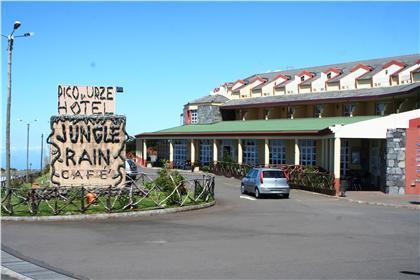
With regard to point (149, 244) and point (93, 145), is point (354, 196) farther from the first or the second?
point (149, 244)

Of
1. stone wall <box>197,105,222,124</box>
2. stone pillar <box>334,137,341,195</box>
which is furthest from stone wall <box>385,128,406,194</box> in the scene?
stone wall <box>197,105,222,124</box>

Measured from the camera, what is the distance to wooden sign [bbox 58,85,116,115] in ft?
74.7

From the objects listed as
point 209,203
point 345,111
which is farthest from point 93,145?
point 345,111

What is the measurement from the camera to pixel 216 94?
54.8m

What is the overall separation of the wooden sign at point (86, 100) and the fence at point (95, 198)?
138 inches

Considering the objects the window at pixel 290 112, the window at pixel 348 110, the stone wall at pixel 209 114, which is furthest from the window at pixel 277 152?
the stone wall at pixel 209 114

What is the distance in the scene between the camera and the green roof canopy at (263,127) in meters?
36.6

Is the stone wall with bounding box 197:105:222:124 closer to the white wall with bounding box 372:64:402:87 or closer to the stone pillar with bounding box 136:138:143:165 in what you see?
the stone pillar with bounding box 136:138:143:165

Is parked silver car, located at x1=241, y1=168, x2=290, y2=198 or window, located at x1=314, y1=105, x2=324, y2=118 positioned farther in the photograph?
window, located at x1=314, y1=105, x2=324, y2=118

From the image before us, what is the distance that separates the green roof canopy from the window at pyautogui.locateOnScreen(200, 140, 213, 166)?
1.43 meters

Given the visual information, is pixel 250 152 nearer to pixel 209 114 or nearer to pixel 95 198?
pixel 209 114

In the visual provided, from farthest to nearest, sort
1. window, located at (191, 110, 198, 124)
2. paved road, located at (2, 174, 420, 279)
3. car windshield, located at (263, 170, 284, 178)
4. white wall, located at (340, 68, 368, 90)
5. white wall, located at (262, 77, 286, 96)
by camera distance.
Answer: window, located at (191, 110, 198, 124) → white wall, located at (262, 77, 286, 96) → white wall, located at (340, 68, 368, 90) → car windshield, located at (263, 170, 284, 178) → paved road, located at (2, 174, 420, 279)

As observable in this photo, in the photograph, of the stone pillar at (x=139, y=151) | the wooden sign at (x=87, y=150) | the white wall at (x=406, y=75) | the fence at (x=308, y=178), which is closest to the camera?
the wooden sign at (x=87, y=150)

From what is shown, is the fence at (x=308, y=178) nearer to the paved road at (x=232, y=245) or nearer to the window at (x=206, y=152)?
the window at (x=206, y=152)
